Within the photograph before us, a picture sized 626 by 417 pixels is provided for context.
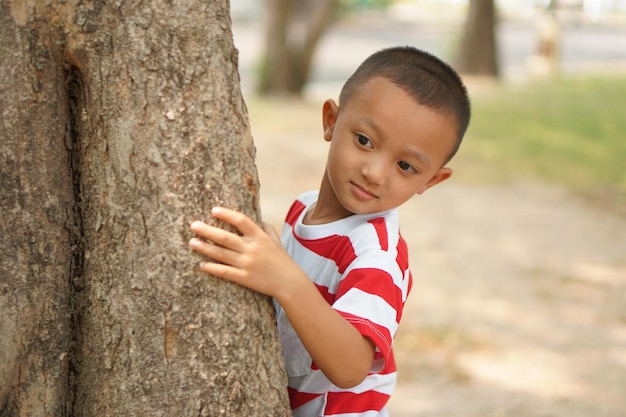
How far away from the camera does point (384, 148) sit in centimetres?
191

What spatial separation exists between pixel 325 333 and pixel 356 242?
0.26m

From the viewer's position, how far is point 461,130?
6.53ft

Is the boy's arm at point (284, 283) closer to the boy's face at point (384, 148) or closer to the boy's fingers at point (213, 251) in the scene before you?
the boy's fingers at point (213, 251)

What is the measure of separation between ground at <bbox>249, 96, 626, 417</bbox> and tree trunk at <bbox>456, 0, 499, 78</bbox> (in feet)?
23.5

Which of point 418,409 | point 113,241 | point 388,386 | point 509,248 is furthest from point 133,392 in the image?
point 509,248

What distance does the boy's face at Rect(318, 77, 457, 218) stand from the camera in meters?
1.89

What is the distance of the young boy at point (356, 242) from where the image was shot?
5.68 feet

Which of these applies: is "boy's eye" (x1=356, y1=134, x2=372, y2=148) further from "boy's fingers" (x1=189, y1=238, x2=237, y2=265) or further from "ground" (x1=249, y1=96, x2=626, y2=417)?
"ground" (x1=249, y1=96, x2=626, y2=417)

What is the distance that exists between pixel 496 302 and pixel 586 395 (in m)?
1.29

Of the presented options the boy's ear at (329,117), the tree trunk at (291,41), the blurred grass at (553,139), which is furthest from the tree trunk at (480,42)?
the boy's ear at (329,117)

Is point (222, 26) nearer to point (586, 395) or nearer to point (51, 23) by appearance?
point (51, 23)

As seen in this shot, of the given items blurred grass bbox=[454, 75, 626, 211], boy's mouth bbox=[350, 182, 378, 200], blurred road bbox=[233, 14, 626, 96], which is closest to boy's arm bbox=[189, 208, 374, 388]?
boy's mouth bbox=[350, 182, 378, 200]

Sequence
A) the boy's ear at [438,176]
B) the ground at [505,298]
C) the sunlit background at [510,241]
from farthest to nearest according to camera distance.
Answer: the sunlit background at [510,241]
the ground at [505,298]
the boy's ear at [438,176]

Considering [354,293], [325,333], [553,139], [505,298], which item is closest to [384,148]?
[354,293]
